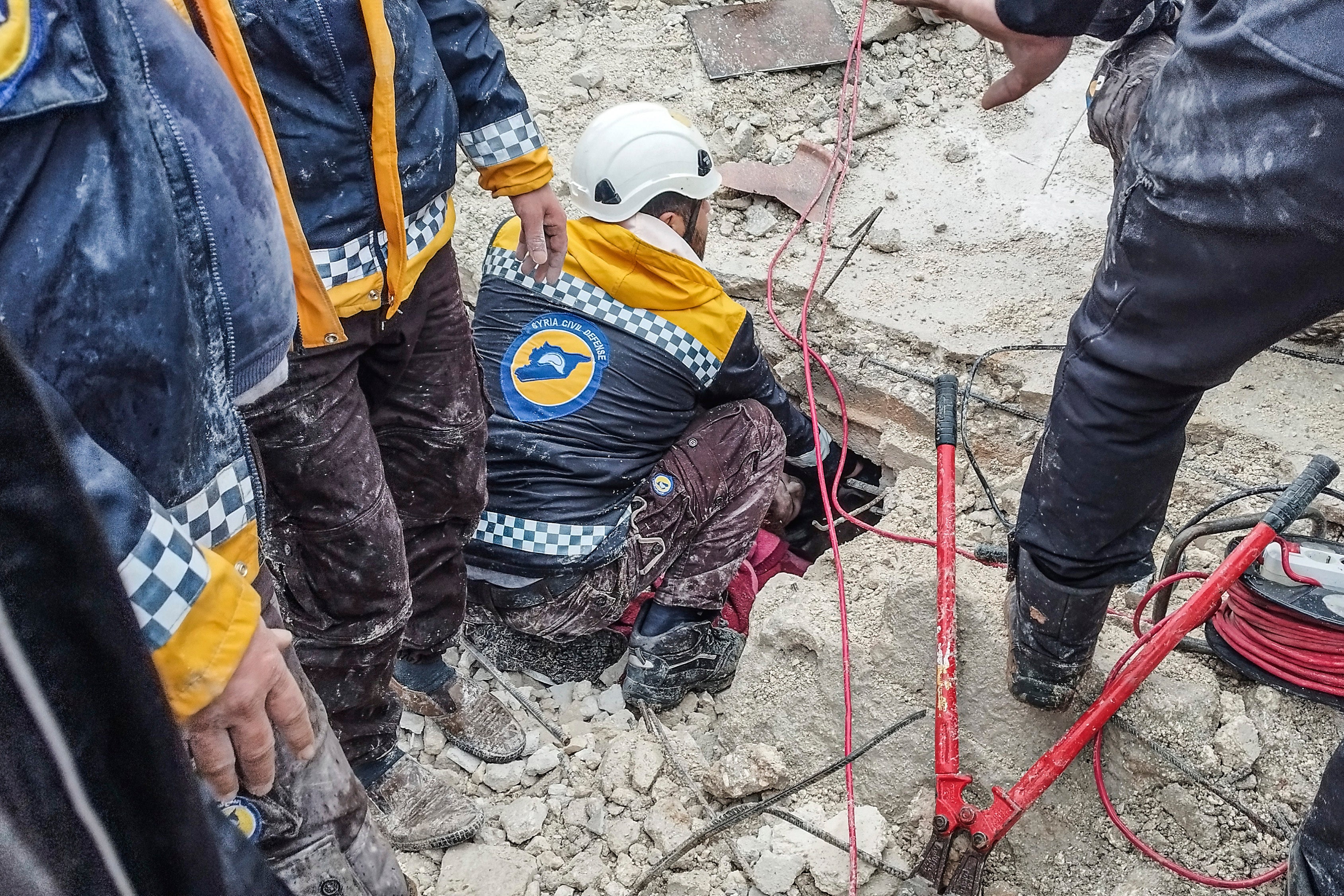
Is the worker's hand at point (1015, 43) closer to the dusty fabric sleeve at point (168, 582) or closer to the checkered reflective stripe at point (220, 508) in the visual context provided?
the checkered reflective stripe at point (220, 508)

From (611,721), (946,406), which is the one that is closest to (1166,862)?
(946,406)

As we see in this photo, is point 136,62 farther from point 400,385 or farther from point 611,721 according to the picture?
point 611,721

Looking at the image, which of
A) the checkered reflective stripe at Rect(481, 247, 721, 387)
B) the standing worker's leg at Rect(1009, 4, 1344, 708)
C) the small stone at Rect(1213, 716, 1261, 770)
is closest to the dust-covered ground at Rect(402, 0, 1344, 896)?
the small stone at Rect(1213, 716, 1261, 770)

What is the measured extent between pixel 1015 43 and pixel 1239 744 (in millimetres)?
1533

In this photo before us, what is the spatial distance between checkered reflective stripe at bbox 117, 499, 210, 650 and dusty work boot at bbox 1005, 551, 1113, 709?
152 centimetres

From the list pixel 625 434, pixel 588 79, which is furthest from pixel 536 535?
pixel 588 79

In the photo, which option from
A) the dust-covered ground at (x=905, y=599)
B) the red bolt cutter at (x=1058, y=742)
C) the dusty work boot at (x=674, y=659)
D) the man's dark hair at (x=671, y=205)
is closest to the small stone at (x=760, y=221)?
the dust-covered ground at (x=905, y=599)

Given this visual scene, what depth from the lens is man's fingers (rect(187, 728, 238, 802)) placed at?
41.0 inches

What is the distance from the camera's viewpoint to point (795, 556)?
399cm

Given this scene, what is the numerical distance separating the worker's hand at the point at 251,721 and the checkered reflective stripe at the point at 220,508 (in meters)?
0.13

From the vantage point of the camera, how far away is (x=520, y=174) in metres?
2.29

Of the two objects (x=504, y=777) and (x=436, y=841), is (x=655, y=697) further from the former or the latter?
(x=436, y=841)

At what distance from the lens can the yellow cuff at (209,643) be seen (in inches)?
38.6

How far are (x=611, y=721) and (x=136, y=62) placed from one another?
2.28 metres
